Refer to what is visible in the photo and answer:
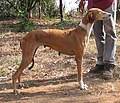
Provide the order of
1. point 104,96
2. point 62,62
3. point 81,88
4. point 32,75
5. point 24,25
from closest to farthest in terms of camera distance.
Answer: point 104,96 < point 81,88 < point 32,75 < point 62,62 < point 24,25

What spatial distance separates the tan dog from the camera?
18.8 ft

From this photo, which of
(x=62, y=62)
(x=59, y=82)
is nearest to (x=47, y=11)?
(x=62, y=62)

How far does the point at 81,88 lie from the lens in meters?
5.87

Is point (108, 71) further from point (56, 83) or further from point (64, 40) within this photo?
point (64, 40)

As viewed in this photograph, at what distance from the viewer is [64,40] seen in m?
5.93

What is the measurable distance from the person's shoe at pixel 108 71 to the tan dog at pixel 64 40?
0.62m

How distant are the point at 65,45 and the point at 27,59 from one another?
73 centimetres

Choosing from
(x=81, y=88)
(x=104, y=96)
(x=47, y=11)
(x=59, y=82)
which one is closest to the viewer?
(x=104, y=96)

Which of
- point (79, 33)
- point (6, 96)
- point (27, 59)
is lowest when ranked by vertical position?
point (6, 96)

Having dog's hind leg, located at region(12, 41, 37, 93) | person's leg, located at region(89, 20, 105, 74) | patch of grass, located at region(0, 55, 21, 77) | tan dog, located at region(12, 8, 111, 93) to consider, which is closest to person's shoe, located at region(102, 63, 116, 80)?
person's leg, located at region(89, 20, 105, 74)

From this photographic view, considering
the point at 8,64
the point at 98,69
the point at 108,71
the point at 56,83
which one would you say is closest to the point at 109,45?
the point at 108,71

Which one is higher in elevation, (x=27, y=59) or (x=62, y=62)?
(x=27, y=59)

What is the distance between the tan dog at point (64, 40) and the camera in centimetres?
573

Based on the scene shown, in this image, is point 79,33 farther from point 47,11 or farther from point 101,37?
point 47,11
